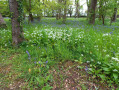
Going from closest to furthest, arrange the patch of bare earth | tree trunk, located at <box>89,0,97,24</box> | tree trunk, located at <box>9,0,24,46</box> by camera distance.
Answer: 1. the patch of bare earth
2. tree trunk, located at <box>9,0,24,46</box>
3. tree trunk, located at <box>89,0,97,24</box>

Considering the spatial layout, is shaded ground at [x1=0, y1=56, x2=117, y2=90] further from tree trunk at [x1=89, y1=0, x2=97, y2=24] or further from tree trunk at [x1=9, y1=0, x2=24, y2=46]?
tree trunk at [x1=89, y1=0, x2=97, y2=24]

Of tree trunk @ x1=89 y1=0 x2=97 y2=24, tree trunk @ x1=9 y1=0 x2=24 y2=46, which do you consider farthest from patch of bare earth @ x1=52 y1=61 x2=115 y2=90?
tree trunk @ x1=89 y1=0 x2=97 y2=24

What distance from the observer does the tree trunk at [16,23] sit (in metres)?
3.45

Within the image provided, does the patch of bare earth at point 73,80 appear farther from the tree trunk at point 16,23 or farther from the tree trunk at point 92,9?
the tree trunk at point 92,9

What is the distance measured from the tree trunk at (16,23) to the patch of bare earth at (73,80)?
249 cm

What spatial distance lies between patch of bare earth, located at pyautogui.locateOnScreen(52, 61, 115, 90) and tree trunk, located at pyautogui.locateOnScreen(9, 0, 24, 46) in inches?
98.0

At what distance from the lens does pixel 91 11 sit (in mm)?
10508

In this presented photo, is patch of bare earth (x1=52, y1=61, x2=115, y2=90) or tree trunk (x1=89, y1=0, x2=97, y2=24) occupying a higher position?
tree trunk (x1=89, y1=0, x2=97, y2=24)

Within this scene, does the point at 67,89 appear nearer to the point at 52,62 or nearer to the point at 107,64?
the point at 52,62

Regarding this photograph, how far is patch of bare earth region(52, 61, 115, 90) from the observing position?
201 cm

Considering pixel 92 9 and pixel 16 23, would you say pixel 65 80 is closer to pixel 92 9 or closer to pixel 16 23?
pixel 16 23

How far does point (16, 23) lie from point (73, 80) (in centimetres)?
334

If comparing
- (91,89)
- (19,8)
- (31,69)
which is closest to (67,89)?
(91,89)

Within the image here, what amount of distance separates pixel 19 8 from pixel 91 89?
402cm
